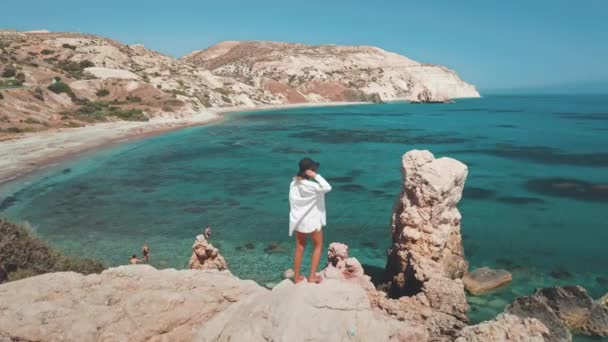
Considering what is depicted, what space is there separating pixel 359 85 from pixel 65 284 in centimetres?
17464

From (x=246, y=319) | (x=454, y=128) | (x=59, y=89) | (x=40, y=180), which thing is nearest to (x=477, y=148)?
(x=454, y=128)

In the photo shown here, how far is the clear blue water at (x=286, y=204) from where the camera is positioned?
57.1ft

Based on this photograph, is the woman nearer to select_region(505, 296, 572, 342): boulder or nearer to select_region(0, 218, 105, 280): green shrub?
select_region(0, 218, 105, 280): green shrub

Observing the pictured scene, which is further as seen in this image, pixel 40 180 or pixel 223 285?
pixel 40 180

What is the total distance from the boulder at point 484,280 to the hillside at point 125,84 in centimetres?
4926

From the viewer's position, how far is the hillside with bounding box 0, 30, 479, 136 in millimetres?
58281

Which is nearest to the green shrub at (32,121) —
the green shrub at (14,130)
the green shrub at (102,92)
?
the green shrub at (14,130)

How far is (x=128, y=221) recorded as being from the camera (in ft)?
73.2

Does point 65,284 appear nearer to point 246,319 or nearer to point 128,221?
point 246,319

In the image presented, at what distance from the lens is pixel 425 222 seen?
1315 centimetres

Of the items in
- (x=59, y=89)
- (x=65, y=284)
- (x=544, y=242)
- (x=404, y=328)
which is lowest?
(x=544, y=242)

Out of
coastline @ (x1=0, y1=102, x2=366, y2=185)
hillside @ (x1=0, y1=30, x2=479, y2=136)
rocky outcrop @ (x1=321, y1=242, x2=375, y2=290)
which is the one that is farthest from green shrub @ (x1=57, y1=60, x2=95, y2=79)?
rocky outcrop @ (x1=321, y1=242, x2=375, y2=290)

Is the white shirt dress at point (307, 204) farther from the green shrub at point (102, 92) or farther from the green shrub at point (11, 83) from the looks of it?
the green shrub at point (102, 92)

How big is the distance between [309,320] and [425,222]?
8507mm
